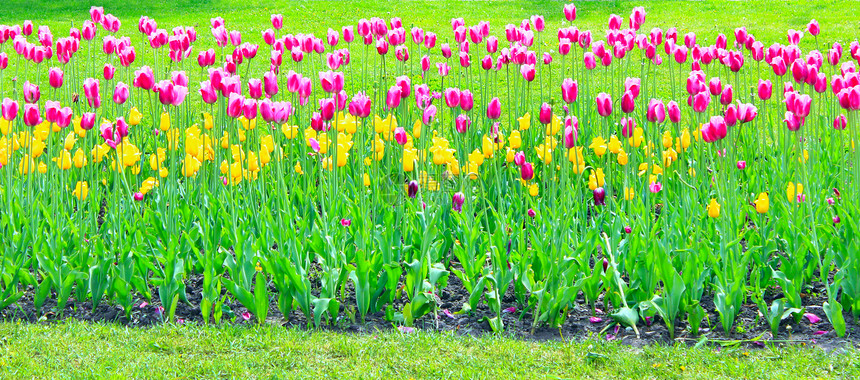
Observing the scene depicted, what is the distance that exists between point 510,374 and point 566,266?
69 cm

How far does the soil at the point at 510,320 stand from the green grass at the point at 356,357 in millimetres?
97

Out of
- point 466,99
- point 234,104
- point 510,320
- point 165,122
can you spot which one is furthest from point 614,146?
point 165,122

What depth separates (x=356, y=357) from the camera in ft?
11.6

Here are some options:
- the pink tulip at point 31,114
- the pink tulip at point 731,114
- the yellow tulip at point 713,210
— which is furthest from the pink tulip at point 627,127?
the pink tulip at point 31,114

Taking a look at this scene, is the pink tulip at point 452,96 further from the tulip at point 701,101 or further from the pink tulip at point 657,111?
the tulip at point 701,101

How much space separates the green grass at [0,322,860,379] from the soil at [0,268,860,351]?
97 millimetres

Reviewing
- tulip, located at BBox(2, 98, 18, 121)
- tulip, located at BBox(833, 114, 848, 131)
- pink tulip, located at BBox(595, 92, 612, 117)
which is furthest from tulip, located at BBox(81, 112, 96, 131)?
tulip, located at BBox(833, 114, 848, 131)

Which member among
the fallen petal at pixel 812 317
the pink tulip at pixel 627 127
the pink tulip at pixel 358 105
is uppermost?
the pink tulip at pixel 358 105

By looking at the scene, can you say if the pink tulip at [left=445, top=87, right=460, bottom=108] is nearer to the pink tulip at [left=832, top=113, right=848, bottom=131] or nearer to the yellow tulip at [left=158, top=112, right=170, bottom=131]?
the yellow tulip at [left=158, top=112, right=170, bottom=131]

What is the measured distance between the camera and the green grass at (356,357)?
3387mm

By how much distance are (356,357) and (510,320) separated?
0.70 meters

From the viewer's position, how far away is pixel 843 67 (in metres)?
5.09

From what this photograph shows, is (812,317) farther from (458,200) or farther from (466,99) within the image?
(466,99)

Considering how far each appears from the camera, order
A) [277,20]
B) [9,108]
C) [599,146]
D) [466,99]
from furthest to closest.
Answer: [277,20] → [599,146] → [466,99] → [9,108]
